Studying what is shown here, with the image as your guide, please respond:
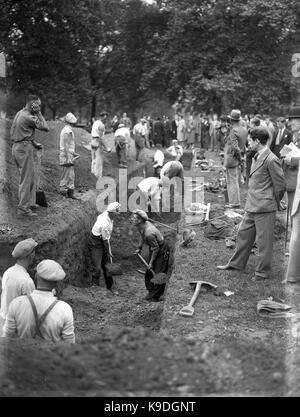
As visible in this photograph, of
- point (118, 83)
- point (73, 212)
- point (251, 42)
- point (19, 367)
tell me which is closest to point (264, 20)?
point (251, 42)

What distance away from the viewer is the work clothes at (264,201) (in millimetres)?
7945

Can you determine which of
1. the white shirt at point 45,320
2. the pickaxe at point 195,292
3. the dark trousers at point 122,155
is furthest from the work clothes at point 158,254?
the dark trousers at point 122,155

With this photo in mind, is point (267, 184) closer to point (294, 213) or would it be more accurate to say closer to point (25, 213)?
point (294, 213)

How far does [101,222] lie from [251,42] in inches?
799

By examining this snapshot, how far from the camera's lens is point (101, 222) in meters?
11.7

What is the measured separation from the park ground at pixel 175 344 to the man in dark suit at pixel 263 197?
417mm

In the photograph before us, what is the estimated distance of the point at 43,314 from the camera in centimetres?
497

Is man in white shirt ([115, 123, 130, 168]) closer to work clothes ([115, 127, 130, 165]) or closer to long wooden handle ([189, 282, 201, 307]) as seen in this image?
work clothes ([115, 127, 130, 165])

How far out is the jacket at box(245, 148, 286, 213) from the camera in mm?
7934

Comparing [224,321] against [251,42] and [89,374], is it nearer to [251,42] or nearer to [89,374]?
[89,374]

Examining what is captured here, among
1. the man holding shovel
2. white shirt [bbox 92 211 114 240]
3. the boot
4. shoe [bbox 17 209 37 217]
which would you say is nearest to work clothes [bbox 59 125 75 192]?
the boot

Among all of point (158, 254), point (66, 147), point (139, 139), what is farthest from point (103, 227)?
point (139, 139)

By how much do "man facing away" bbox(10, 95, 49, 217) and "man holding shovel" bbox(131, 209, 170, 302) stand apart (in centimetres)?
196

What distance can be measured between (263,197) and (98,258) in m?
5.17
